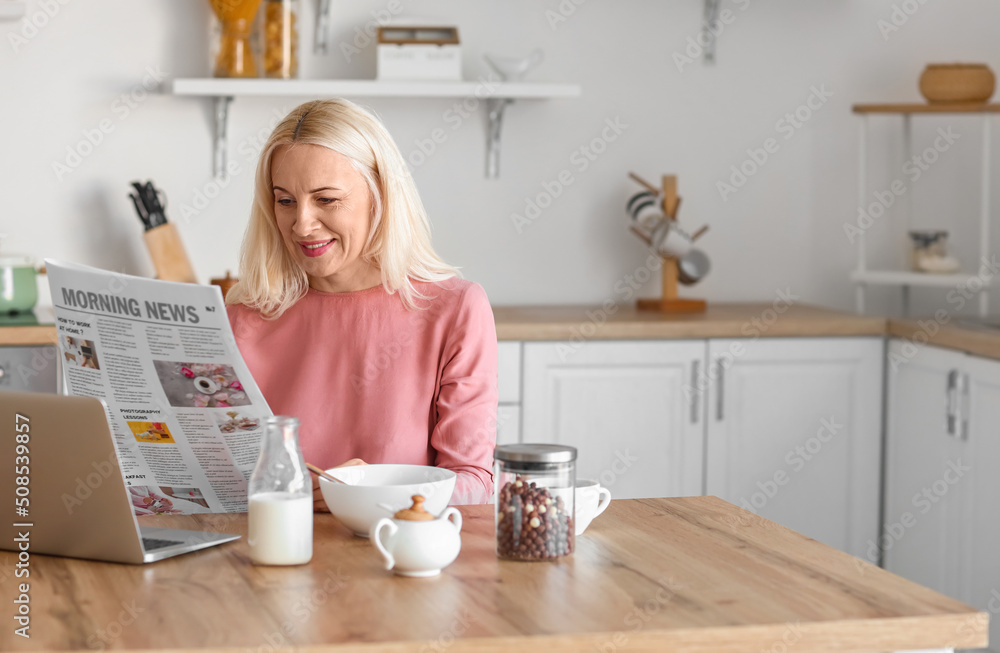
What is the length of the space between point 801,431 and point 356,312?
5.31 ft

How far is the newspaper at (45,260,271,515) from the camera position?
3.86 feet

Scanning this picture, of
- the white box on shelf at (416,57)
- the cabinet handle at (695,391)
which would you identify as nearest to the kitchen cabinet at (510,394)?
the cabinet handle at (695,391)

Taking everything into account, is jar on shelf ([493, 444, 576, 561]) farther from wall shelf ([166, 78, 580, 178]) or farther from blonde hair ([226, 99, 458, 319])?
wall shelf ([166, 78, 580, 178])

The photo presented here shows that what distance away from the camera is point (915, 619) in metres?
0.99

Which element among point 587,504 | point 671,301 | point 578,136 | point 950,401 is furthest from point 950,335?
point 587,504

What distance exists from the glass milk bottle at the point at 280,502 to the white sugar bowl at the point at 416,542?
0.08 metres

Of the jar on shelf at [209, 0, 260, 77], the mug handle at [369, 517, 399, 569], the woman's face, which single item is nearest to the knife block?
the jar on shelf at [209, 0, 260, 77]

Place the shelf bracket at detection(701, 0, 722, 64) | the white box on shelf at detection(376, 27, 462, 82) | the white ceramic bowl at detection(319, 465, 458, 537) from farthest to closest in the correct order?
the shelf bracket at detection(701, 0, 722, 64), the white box on shelf at detection(376, 27, 462, 82), the white ceramic bowl at detection(319, 465, 458, 537)

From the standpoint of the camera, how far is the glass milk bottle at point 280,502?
1119mm

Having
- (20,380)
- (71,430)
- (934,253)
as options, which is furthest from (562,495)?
(934,253)

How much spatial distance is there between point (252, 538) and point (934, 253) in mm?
2559

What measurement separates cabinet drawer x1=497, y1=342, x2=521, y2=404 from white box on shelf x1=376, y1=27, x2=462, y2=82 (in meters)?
0.78

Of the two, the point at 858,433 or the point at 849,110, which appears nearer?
the point at 858,433

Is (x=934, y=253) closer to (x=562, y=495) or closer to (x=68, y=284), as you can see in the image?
(x=562, y=495)
